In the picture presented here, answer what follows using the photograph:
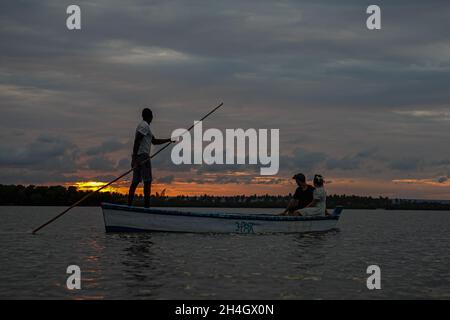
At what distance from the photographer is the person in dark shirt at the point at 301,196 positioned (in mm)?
22234

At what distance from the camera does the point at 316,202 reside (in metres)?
22.7

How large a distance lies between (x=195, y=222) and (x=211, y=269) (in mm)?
7746

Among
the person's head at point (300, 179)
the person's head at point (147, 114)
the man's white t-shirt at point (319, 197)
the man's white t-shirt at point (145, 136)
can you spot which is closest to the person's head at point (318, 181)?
the man's white t-shirt at point (319, 197)

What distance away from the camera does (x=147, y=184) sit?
18938 mm

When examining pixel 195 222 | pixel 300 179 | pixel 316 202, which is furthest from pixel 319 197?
pixel 195 222

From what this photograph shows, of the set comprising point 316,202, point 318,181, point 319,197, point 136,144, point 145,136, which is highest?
point 145,136

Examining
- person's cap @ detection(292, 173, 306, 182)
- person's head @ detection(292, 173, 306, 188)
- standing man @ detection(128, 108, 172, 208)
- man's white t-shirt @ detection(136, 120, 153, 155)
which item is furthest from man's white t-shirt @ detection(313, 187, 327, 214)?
man's white t-shirt @ detection(136, 120, 153, 155)

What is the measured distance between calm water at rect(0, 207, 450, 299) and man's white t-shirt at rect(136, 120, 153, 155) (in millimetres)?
3079

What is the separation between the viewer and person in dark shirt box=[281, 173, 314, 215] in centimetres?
2223

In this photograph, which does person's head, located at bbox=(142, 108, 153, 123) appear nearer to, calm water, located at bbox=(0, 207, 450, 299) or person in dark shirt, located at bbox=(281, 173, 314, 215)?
calm water, located at bbox=(0, 207, 450, 299)

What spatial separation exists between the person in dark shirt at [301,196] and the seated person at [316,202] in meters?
0.21

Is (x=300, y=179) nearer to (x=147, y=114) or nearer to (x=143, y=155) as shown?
(x=143, y=155)

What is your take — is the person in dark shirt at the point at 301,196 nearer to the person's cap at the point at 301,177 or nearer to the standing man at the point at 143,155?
the person's cap at the point at 301,177

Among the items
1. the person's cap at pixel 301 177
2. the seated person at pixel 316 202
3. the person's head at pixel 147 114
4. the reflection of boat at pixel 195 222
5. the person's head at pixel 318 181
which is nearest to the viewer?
the person's head at pixel 147 114
